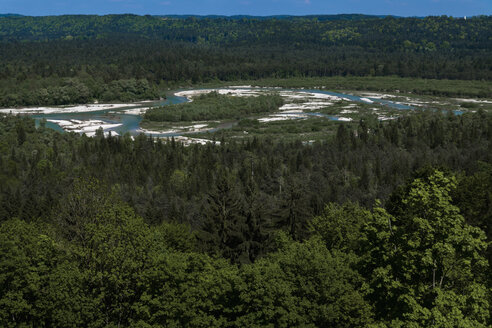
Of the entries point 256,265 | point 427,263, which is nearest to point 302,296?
point 256,265

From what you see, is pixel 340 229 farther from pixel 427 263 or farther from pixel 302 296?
pixel 427 263

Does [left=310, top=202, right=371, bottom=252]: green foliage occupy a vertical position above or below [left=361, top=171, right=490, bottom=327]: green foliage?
below

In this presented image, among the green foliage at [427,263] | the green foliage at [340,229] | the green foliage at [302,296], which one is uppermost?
the green foliage at [427,263]

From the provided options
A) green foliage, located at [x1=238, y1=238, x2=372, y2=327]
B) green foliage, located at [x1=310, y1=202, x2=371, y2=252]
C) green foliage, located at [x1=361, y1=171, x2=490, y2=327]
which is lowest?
green foliage, located at [x1=310, y1=202, x2=371, y2=252]

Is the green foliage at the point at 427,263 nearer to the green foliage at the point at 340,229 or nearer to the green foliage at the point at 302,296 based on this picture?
the green foliage at the point at 302,296

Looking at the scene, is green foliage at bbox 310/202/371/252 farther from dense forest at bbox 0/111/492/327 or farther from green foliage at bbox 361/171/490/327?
green foliage at bbox 361/171/490/327

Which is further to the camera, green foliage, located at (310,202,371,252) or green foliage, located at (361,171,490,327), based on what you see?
green foliage, located at (310,202,371,252)

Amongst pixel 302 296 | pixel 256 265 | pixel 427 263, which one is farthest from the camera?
pixel 256 265

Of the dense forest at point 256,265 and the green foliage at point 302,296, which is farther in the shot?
the green foliage at point 302,296

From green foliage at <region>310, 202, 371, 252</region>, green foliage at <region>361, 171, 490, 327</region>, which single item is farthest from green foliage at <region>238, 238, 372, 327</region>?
green foliage at <region>310, 202, 371, 252</region>

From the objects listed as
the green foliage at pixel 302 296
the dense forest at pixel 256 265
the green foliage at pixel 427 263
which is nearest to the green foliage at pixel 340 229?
the dense forest at pixel 256 265

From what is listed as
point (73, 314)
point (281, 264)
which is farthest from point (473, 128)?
point (73, 314)
